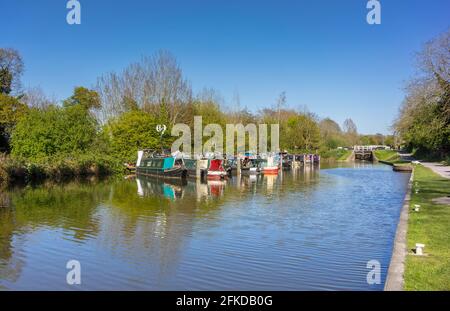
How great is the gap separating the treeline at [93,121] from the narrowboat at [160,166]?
2.77 meters

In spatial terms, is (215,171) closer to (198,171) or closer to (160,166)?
(198,171)

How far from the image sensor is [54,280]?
9148mm

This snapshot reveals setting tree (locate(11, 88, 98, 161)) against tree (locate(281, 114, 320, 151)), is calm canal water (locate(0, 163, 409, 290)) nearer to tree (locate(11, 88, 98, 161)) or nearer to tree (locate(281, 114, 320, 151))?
tree (locate(11, 88, 98, 161))

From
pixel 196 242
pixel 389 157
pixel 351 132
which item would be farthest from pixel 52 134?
pixel 351 132

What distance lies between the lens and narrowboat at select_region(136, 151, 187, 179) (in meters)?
37.2

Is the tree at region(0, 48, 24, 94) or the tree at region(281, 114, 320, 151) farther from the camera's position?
the tree at region(281, 114, 320, 151)

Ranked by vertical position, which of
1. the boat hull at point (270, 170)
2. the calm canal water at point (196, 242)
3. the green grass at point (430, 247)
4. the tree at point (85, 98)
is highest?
the tree at point (85, 98)

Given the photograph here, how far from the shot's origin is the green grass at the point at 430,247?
723cm

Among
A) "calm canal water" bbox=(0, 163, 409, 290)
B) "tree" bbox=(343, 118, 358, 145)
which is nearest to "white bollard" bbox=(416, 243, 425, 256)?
"calm canal water" bbox=(0, 163, 409, 290)

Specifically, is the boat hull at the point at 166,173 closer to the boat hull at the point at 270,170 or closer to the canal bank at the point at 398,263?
the boat hull at the point at 270,170

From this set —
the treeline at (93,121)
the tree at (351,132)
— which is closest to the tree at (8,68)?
the treeline at (93,121)

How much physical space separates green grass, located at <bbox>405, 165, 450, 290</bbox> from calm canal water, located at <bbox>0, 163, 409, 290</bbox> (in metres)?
0.82

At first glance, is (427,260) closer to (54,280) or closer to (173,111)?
(54,280)
